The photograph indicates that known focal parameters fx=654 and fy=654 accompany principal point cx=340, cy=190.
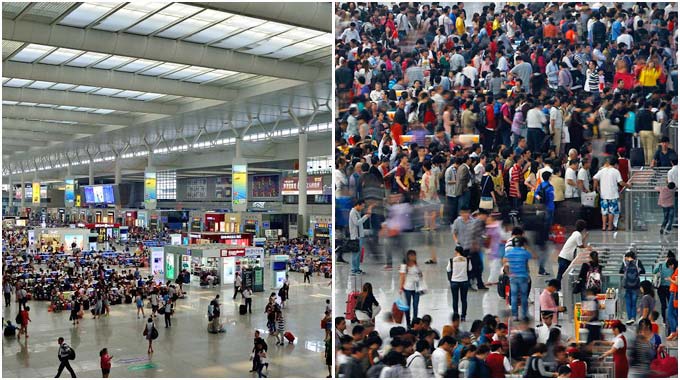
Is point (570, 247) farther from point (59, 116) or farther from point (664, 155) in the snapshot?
point (59, 116)

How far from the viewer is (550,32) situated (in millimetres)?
8070

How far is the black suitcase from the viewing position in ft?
25.5

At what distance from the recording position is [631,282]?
769 cm

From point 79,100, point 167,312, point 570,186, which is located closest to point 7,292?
point 167,312

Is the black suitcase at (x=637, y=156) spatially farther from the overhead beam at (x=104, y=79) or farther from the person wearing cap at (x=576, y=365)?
the overhead beam at (x=104, y=79)

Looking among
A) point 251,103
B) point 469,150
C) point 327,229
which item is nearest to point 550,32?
point 469,150

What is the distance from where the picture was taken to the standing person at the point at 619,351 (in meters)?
7.53

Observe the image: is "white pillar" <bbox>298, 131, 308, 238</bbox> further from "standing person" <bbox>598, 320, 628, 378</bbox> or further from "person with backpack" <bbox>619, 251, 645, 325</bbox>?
"standing person" <bbox>598, 320, 628, 378</bbox>

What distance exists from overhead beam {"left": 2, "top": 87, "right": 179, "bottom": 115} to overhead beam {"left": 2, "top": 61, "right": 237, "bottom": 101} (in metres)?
5.44

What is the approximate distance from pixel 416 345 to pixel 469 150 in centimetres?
244

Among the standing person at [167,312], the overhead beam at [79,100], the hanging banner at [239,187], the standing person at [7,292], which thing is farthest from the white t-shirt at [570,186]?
the overhead beam at [79,100]

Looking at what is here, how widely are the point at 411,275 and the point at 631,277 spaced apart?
8.44 ft

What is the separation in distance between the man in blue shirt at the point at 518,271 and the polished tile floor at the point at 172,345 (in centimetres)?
586

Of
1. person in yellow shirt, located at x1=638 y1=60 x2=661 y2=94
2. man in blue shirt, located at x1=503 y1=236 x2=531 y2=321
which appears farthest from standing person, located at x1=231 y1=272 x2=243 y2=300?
person in yellow shirt, located at x1=638 y1=60 x2=661 y2=94
